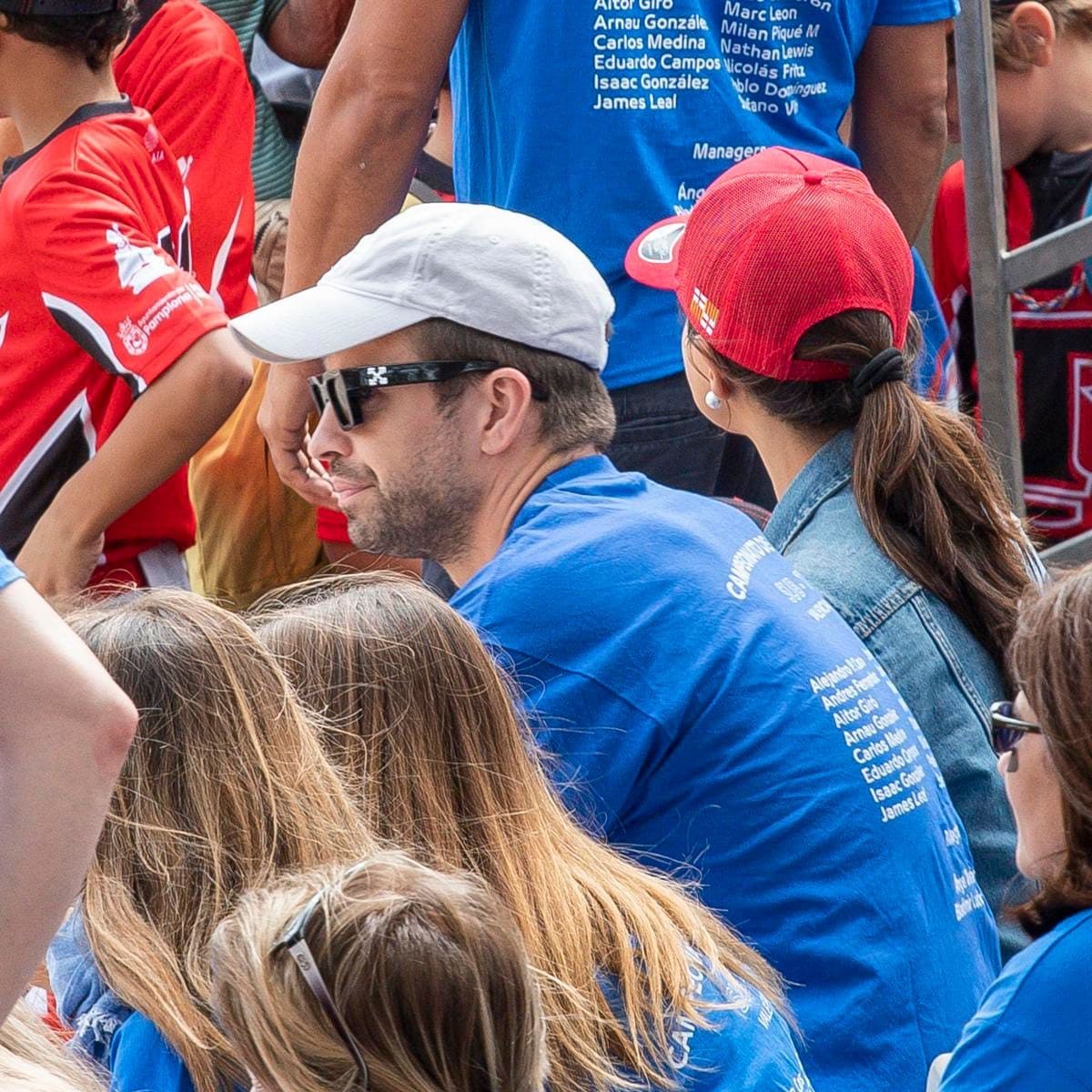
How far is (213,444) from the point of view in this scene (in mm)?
4199

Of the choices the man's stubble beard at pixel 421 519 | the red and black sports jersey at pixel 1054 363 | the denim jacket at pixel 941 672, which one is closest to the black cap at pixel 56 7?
the man's stubble beard at pixel 421 519

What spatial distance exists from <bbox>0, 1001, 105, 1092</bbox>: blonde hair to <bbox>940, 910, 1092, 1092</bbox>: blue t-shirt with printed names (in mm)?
758

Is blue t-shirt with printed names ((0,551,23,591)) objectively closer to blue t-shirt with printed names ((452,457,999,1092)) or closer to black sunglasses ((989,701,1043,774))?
blue t-shirt with printed names ((452,457,999,1092))

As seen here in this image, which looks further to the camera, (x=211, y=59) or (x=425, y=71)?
(x=211, y=59)

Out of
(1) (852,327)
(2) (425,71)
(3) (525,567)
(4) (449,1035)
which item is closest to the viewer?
(4) (449,1035)

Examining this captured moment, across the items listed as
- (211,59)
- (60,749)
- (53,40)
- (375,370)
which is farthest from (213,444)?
(60,749)

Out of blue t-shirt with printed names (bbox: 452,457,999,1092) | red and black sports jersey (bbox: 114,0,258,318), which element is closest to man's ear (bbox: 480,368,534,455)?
blue t-shirt with printed names (bbox: 452,457,999,1092)

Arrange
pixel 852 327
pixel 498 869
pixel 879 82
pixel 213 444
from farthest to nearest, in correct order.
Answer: pixel 213 444, pixel 879 82, pixel 852 327, pixel 498 869

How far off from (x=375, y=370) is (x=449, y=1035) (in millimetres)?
1494

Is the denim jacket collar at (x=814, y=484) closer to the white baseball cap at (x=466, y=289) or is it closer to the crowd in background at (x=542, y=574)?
the crowd in background at (x=542, y=574)

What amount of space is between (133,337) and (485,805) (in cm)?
156

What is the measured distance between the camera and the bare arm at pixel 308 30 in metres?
4.69

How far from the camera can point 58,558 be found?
10.4ft

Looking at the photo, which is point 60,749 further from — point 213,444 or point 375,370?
point 213,444
